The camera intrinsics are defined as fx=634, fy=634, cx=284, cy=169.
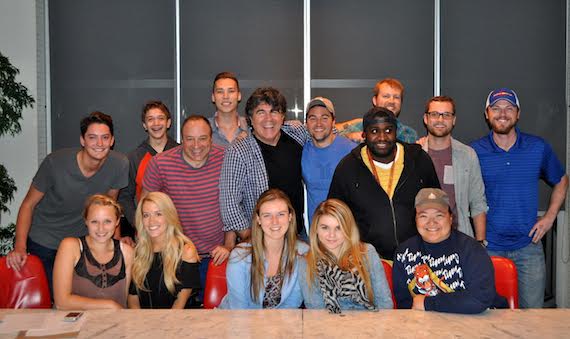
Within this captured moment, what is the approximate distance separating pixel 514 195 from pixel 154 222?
229 centimetres

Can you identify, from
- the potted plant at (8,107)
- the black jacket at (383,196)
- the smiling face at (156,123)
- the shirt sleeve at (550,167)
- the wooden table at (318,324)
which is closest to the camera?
the wooden table at (318,324)

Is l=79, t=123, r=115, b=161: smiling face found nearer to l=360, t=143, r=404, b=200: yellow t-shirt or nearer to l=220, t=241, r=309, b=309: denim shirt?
l=220, t=241, r=309, b=309: denim shirt

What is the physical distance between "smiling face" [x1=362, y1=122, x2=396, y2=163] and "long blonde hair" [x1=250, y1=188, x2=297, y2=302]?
670 mm

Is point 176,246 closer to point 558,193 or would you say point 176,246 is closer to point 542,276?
point 542,276

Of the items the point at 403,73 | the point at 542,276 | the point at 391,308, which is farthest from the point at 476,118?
the point at 391,308

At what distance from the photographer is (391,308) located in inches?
121

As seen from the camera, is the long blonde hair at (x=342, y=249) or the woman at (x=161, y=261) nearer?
the long blonde hair at (x=342, y=249)

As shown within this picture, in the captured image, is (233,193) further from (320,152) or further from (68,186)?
(68,186)

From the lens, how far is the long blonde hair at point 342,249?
312cm

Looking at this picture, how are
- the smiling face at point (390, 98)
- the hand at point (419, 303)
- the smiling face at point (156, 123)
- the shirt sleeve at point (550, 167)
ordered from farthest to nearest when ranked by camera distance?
1. the smiling face at point (156, 123)
2. the smiling face at point (390, 98)
3. the shirt sleeve at point (550, 167)
4. the hand at point (419, 303)

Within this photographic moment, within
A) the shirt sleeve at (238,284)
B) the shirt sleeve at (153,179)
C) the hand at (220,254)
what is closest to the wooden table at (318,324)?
the shirt sleeve at (238,284)

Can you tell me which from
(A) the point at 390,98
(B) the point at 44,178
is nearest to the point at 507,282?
(A) the point at 390,98

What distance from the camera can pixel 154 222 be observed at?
11.3 ft

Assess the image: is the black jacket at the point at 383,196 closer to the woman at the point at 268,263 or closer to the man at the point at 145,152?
the woman at the point at 268,263
